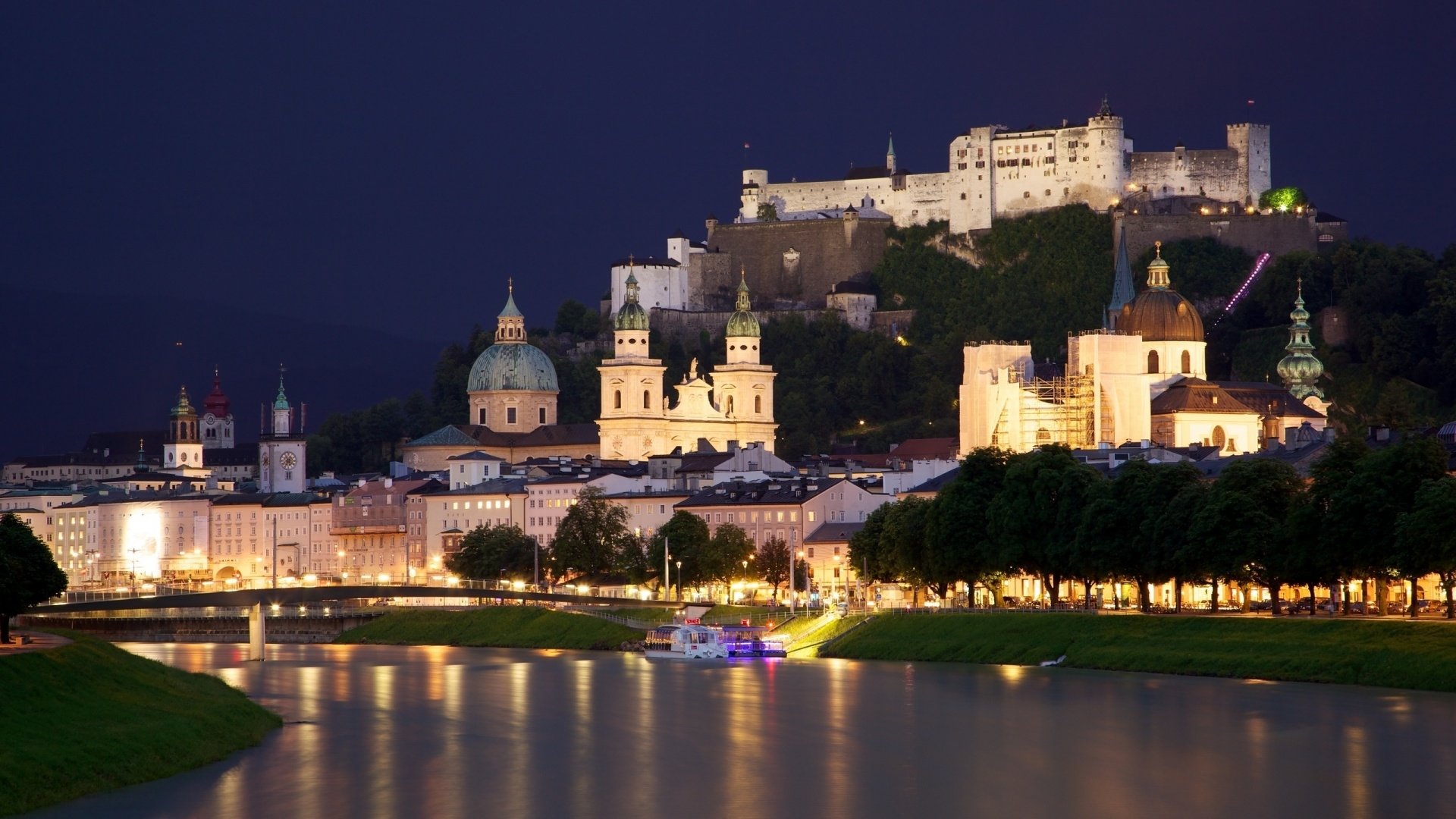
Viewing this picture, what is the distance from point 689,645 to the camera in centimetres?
6812

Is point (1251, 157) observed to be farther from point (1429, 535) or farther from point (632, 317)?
point (1429, 535)

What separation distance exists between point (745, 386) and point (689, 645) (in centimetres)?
4763

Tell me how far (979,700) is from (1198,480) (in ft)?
49.1

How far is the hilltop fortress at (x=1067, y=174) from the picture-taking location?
4818 inches

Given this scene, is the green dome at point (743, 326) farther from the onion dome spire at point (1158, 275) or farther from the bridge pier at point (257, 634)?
the bridge pier at point (257, 634)

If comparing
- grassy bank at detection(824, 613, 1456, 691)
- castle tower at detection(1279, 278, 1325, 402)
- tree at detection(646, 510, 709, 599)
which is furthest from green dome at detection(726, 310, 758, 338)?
grassy bank at detection(824, 613, 1456, 691)

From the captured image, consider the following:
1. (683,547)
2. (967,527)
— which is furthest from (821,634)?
(683,547)

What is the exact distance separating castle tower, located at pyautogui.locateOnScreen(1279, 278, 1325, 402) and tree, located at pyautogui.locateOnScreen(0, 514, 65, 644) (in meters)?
57.7

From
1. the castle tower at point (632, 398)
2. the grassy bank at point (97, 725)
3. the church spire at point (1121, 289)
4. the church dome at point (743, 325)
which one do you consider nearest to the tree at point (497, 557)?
the castle tower at point (632, 398)

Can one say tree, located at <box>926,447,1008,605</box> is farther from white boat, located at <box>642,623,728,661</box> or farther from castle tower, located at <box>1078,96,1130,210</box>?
castle tower, located at <box>1078,96,1130,210</box>

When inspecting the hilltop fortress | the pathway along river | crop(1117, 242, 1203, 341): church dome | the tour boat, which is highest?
the hilltop fortress

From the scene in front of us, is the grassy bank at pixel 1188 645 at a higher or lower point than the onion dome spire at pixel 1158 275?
lower

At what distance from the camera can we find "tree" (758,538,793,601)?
82.8m

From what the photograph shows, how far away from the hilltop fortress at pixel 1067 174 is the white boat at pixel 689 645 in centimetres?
5686
